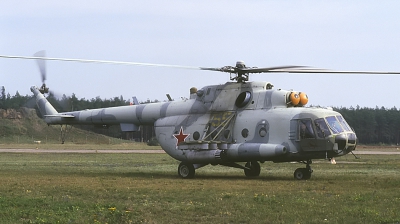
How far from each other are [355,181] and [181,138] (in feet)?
29.4

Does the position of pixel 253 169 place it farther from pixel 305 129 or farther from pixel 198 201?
pixel 198 201

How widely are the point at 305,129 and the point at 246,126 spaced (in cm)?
294

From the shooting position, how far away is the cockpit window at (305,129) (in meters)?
26.7

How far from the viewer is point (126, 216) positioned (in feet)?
53.9

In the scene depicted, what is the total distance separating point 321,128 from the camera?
87.4 feet

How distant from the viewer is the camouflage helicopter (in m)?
26.8

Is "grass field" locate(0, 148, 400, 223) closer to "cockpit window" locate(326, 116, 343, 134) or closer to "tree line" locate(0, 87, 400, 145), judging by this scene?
"cockpit window" locate(326, 116, 343, 134)

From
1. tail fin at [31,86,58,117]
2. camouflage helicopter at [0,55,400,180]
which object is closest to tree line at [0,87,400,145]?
tail fin at [31,86,58,117]

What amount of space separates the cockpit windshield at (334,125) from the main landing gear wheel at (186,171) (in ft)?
23.1

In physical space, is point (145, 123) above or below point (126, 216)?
above

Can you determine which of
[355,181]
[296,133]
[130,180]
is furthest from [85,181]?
[355,181]

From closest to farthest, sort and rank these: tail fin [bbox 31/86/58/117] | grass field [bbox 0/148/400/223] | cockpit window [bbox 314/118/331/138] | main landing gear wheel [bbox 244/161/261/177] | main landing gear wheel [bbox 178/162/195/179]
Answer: grass field [bbox 0/148/400/223]
cockpit window [bbox 314/118/331/138]
main landing gear wheel [bbox 178/162/195/179]
main landing gear wheel [bbox 244/161/261/177]
tail fin [bbox 31/86/58/117]

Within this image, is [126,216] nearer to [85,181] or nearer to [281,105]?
[85,181]

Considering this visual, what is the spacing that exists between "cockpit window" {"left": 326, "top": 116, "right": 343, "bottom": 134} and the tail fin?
17672 mm
